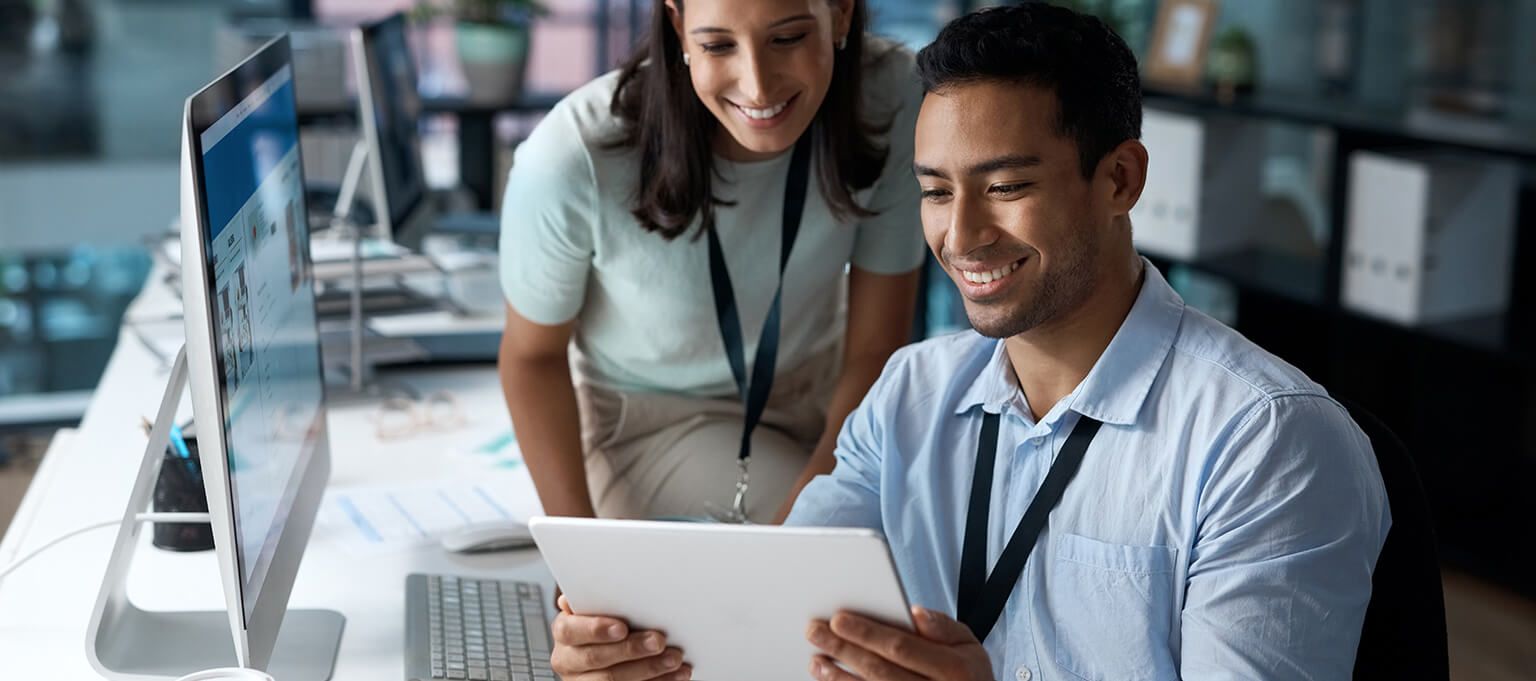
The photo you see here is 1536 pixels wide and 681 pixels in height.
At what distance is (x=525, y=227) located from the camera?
75.9 inches

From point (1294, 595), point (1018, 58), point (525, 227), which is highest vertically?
point (1018, 58)

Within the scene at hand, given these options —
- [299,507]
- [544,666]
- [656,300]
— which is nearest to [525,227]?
[656,300]

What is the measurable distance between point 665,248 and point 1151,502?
2.64ft

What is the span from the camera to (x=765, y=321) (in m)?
2.04

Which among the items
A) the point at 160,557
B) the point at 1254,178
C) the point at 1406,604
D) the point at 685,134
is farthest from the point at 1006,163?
the point at 1254,178

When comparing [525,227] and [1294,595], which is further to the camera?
[525,227]

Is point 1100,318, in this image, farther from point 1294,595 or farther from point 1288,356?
point 1288,356

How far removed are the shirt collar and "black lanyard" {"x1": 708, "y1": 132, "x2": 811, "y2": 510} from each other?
653mm

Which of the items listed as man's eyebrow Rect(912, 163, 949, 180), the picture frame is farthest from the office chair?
the picture frame

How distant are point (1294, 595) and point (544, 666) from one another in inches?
26.5

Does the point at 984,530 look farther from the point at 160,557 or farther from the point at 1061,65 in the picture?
the point at 160,557

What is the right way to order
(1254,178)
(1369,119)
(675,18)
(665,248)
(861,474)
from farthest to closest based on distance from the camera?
1. (1254,178)
2. (1369,119)
3. (665,248)
4. (675,18)
5. (861,474)

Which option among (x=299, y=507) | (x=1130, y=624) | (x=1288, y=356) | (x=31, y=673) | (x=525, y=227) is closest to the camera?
(x=1130, y=624)

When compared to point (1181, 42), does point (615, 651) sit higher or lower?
lower
